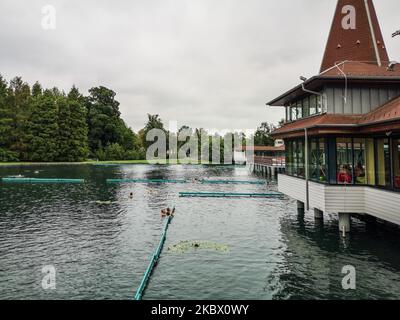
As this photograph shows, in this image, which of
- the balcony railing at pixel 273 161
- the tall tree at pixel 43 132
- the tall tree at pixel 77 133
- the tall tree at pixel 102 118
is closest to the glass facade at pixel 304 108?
the balcony railing at pixel 273 161

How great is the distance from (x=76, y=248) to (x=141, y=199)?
2189 cm

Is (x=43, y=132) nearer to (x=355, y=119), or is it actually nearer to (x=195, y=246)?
(x=195, y=246)

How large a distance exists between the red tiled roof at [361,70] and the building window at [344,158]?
171 inches

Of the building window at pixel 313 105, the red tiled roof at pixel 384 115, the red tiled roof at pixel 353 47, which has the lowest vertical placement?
the red tiled roof at pixel 384 115

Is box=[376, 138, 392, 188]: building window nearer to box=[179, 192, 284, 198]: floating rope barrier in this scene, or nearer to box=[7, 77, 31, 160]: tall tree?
box=[179, 192, 284, 198]: floating rope barrier

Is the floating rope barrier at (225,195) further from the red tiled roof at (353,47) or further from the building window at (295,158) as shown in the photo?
the red tiled roof at (353,47)

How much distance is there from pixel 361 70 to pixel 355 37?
6.74 meters

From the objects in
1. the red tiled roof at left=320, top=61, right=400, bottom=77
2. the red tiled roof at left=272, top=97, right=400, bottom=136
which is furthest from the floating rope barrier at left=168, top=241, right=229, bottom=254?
the red tiled roof at left=320, top=61, right=400, bottom=77

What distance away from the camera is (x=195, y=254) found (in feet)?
68.8

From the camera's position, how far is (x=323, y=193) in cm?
2183

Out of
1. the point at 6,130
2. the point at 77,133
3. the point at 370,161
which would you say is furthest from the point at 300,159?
the point at 6,130

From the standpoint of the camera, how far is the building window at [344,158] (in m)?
22.0

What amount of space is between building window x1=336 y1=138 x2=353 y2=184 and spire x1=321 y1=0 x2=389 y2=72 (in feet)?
30.3
